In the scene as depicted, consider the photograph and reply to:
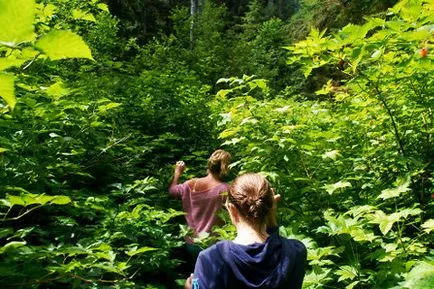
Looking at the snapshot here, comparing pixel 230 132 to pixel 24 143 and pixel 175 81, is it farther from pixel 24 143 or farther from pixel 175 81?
pixel 175 81

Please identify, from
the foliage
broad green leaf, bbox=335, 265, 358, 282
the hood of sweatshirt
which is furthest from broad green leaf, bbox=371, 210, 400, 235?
the hood of sweatshirt

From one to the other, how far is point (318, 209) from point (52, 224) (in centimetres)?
207

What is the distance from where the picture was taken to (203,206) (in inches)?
165

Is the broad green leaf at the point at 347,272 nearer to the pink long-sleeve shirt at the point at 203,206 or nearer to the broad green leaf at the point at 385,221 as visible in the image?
the broad green leaf at the point at 385,221

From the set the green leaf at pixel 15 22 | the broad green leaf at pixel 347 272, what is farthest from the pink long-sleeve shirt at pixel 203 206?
the green leaf at pixel 15 22

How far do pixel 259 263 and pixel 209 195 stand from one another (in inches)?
87.0

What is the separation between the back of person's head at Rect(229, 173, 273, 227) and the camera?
2.06m

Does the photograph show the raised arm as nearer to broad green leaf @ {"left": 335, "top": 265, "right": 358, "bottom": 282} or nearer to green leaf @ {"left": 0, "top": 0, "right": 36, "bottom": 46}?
broad green leaf @ {"left": 335, "top": 265, "right": 358, "bottom": 282}

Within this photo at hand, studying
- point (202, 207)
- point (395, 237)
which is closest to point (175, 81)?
point (202, 207)

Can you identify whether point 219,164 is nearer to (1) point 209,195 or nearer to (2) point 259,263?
(1) point 209,195

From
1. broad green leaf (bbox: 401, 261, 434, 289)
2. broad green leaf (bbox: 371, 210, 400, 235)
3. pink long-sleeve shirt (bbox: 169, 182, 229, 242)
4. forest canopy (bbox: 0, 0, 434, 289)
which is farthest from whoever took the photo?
pink long-sleeve shirt (bbox: 169, 182, 229, 242)

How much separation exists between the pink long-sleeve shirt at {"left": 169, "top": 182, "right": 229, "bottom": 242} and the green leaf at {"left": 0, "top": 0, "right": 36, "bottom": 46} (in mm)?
3365

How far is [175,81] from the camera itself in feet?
25.0

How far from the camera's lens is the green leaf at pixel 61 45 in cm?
86
